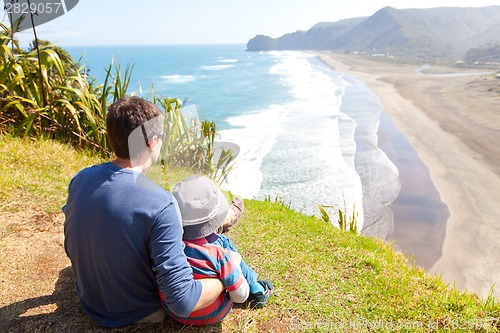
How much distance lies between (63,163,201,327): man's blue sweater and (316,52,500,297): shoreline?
674 cm

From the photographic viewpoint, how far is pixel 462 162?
56.4ft

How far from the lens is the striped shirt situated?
79.8 inches

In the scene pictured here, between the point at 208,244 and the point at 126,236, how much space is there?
47cm

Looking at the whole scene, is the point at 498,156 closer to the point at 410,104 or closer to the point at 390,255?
the point at 410,104

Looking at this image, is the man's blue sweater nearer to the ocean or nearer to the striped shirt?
the striped shirt

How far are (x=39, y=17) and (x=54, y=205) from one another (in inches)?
92.0

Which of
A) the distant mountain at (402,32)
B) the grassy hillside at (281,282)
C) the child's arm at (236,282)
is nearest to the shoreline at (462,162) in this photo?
the grassy hillside at (281,282)

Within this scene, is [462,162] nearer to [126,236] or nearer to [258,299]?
[258,299]

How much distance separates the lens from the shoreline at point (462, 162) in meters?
9.43

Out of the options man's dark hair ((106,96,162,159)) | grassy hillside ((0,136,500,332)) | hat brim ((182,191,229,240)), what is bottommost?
grassy hillside ((0,136,500,332))

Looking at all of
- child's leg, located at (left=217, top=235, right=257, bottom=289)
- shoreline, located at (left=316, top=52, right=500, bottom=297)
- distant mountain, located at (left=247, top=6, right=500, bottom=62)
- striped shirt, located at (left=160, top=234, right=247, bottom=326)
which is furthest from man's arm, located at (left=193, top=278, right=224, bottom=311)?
distant mountain, located at (left=247, top=6, right=500, bottom=62)

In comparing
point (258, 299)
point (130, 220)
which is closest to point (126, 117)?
point (130, 220)

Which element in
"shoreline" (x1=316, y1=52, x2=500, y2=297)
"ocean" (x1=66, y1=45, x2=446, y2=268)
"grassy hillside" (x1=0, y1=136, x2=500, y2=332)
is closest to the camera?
"grassy hillside" (x1=0, y1=136, x2=500, y2=332)

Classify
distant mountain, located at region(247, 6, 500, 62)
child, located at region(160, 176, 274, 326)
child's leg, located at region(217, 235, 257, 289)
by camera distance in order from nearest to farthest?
child, located at region(160, 176, 274, 326) < child's leg, located at region(217, 235, 257, 289) < distant mountain, located at region(247, 6, 500, 62)
